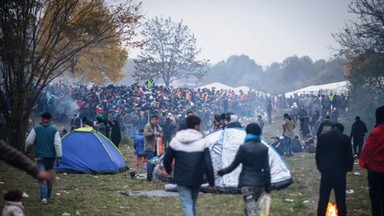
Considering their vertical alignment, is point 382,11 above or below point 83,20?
above

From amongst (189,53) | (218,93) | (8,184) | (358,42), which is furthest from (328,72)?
(8,184)

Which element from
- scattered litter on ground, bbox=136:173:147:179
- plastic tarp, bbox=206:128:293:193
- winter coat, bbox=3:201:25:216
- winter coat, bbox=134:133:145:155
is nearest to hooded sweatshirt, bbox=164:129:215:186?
winter coat, bbox=3:201:25:216

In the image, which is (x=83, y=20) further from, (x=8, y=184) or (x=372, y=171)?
(x=372, y=171)

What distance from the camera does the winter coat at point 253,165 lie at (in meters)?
8.00

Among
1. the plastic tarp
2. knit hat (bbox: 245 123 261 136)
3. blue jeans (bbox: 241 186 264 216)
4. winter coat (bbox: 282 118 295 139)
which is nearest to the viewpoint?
blue jeans (bbox: 241 186 264 216)

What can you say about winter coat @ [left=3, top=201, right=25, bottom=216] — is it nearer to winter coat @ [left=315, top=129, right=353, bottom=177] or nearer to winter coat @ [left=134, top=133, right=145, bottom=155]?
winter coat @ [left=315, top=129, right=353, bottom=177]

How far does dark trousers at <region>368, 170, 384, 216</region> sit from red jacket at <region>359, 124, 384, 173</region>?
11 centimetres

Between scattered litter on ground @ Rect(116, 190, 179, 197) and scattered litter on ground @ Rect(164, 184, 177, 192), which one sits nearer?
scattered litter on ground @ Rect(116, 190, 179, 197)

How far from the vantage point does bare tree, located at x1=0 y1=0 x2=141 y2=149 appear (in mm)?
18688

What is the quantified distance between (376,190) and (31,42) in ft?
48.6

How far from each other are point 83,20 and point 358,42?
16.3 metres

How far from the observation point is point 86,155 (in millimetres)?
16406

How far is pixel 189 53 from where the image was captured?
50750 mm

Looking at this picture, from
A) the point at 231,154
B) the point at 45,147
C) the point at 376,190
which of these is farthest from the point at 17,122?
the point at 376,190
